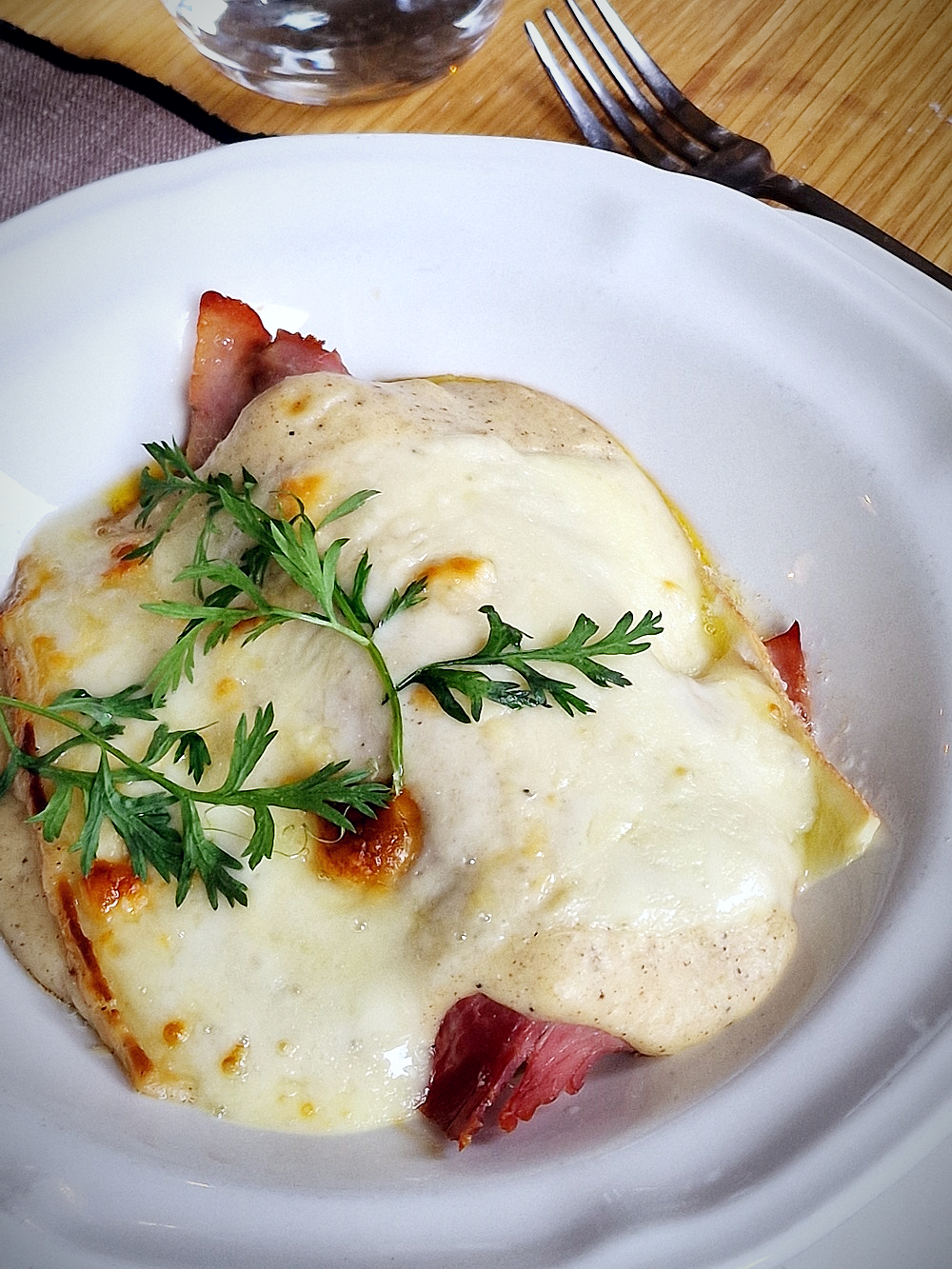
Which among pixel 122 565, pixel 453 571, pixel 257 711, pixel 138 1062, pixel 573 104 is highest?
pixel 573 104

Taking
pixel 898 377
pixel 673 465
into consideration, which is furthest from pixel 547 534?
pixel 898 377

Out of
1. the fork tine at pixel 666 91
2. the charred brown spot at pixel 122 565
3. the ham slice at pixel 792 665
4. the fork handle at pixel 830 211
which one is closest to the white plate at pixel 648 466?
the ham slice at pixel 792 665

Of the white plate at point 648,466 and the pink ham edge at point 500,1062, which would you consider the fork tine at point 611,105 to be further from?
the pink ham edge at point 500,1062

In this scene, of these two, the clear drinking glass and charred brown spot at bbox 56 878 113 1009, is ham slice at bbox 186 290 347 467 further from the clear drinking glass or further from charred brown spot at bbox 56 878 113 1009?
charred brown spot at bbox 56 878 113 1009

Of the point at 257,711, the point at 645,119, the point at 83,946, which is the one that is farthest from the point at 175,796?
the point at 645,119

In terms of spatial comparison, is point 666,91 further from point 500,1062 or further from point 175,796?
point 500,1062
